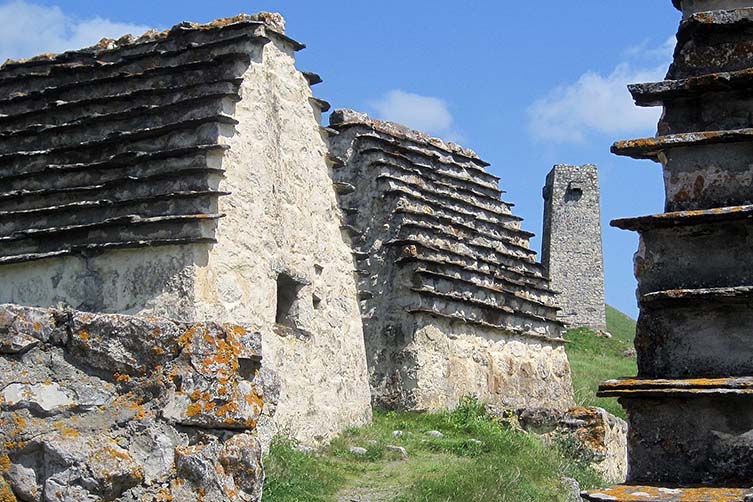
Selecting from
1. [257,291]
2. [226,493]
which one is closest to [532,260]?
[257,291]

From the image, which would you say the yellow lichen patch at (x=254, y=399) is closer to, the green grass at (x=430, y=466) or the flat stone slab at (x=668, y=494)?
the flat stone slab at (x=668, y=494)

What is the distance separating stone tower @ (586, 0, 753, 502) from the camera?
5645mm

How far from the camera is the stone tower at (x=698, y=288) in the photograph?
18.5 ft

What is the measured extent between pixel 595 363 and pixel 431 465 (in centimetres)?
1933

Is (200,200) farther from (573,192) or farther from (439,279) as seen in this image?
(573,192)

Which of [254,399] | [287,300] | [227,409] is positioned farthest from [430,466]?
[227,409]

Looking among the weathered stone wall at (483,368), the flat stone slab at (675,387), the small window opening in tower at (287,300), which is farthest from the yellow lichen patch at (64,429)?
the weathered stone wall at (483,368)

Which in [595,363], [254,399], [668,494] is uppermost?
[595,363]

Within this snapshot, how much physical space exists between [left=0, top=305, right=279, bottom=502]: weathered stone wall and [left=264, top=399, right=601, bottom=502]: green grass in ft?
19.6

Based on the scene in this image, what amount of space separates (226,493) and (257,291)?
7970mm

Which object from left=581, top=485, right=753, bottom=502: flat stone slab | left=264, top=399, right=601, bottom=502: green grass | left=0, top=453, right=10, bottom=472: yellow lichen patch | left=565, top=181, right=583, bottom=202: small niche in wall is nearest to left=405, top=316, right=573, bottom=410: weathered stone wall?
left=264, top=399, right=601, bottom=502: green grass

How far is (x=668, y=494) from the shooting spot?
5516 millimetres

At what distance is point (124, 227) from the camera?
1193 cm

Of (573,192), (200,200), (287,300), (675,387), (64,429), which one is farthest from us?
(573,192)
